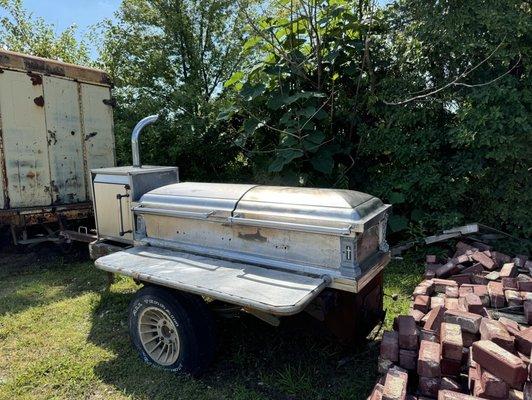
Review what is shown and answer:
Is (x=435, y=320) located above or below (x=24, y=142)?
below

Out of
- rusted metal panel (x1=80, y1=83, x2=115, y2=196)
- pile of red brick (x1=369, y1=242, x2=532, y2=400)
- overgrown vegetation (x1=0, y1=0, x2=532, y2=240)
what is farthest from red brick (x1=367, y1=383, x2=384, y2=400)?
rusted metal panel (x1=80, y1=83, x2=115, y2=196)

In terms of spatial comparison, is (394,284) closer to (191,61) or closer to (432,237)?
(432,237)

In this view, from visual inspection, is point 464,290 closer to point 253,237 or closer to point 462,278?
point 462,278

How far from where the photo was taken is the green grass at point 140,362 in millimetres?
2855

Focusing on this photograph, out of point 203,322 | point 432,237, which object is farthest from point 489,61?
point 203,322

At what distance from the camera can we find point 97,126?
6293 millimetres

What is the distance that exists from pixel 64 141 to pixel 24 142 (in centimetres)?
55

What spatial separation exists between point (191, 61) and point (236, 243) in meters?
8.36

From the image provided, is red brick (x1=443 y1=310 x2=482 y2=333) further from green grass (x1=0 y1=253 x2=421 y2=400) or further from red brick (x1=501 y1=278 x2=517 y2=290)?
red brick (x1=501 y1=278 x2=517 y2=290)

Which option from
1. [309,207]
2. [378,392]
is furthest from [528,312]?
[309,207]

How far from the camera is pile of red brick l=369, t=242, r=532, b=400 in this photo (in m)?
2.08

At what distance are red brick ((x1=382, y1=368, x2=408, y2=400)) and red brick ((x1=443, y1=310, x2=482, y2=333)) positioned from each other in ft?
1.84

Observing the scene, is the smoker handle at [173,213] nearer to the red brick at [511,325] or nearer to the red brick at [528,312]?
the red brick at [511,325]

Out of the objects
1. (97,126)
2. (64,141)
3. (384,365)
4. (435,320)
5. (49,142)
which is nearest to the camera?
(384,365)
